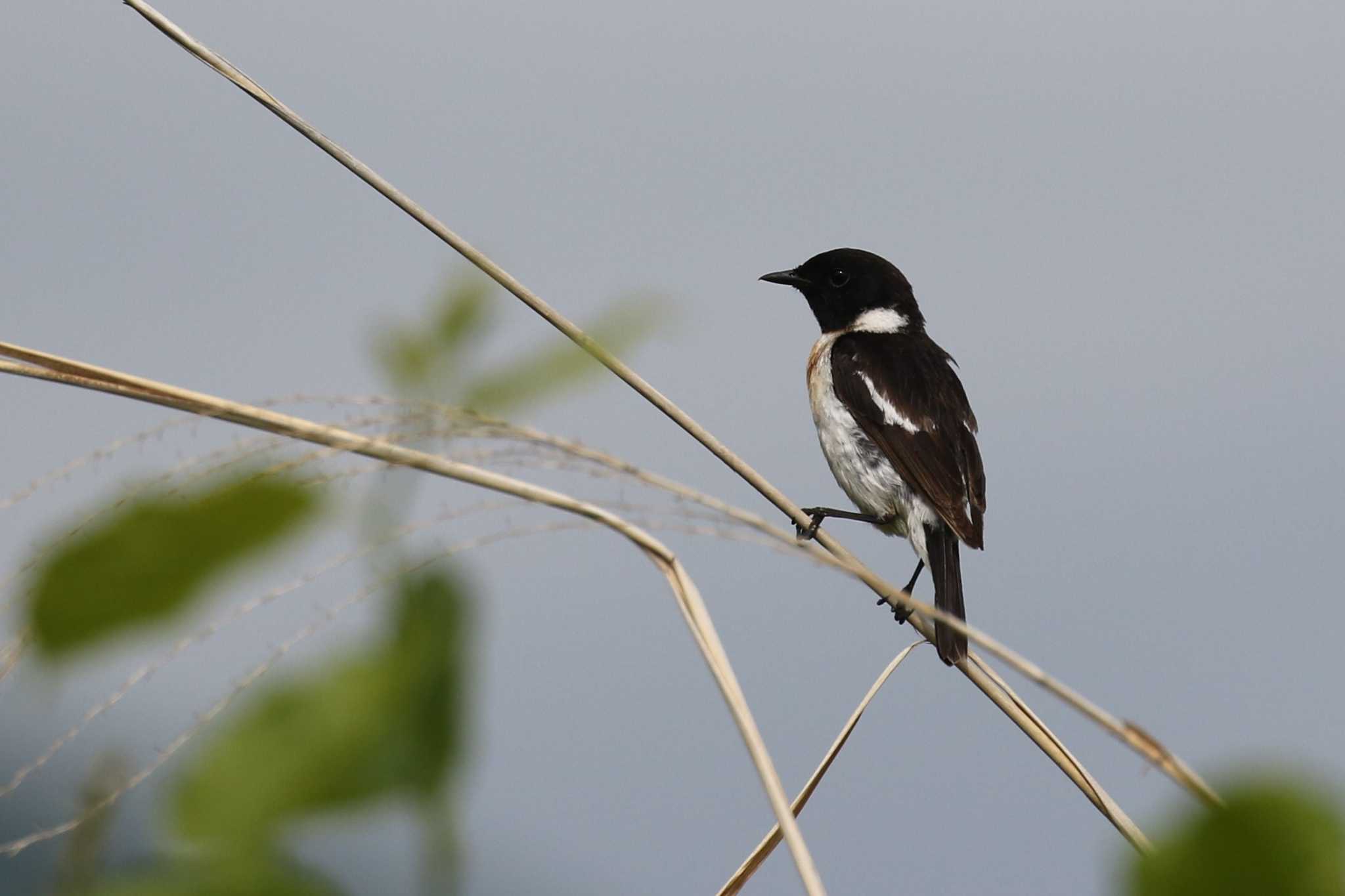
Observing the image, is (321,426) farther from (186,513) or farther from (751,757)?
(186,513)

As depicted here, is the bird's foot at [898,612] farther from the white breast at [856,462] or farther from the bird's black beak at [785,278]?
the bird's black beak at [785,278]

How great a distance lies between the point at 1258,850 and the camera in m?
0.50

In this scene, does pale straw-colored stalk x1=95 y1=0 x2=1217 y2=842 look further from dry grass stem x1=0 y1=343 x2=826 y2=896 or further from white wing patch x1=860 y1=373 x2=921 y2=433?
white wing patch x1=860 y1=373 x2=921 y2=433

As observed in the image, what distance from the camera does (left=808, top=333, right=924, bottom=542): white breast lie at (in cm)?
527

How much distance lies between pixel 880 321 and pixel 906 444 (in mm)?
1610

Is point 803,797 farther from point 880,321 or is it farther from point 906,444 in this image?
point 880,321

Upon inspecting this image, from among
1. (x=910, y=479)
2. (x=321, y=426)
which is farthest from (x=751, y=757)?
(x=910, y=479)

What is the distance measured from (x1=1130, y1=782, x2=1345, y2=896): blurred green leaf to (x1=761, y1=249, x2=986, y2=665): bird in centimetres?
429

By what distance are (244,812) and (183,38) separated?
A: 197 centimetres

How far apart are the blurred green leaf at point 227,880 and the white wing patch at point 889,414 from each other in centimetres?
486

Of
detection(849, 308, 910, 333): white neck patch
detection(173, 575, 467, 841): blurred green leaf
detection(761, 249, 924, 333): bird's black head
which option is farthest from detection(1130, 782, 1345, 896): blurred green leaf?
detection(761, 249, 924, 333): bird's black head

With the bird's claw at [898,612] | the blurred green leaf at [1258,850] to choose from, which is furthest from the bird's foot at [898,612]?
the blurred green leaf at [1258,850]

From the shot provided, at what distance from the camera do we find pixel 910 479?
5086 mm

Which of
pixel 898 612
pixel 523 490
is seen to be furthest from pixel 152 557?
pixel 898 612
